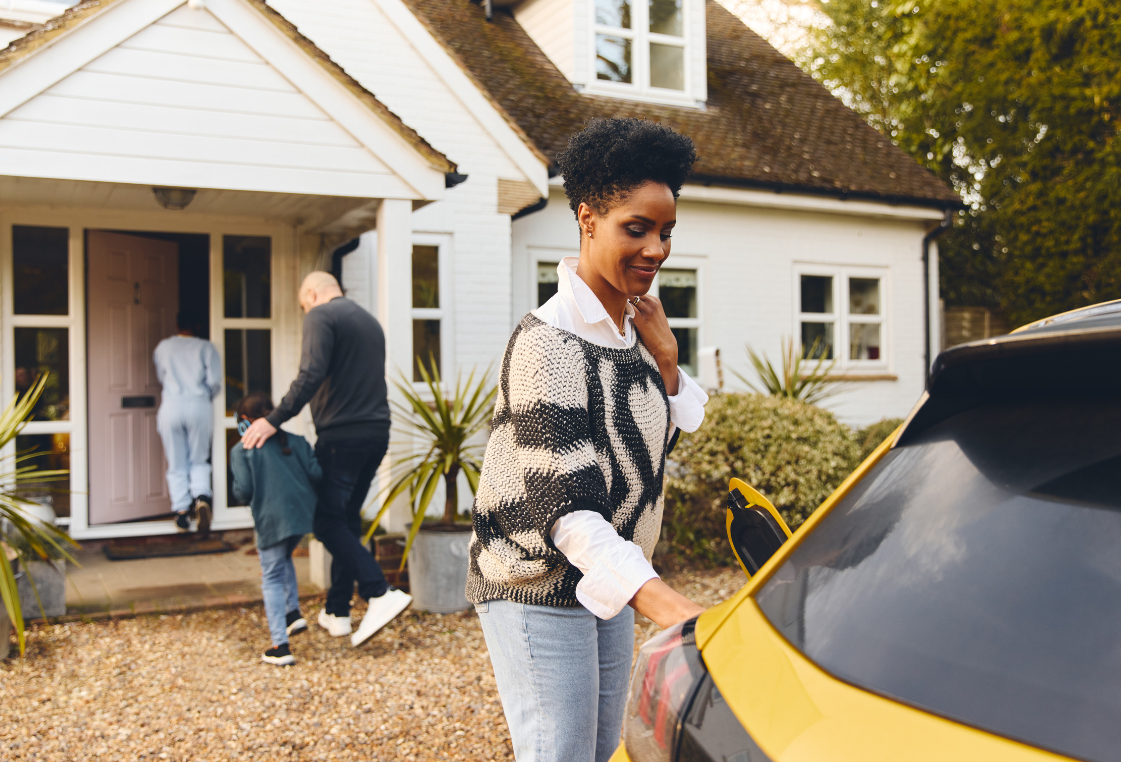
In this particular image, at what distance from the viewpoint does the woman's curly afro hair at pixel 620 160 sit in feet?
5.56

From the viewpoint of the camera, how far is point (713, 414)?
7.07 meters

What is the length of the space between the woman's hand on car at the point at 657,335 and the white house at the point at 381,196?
4153mm

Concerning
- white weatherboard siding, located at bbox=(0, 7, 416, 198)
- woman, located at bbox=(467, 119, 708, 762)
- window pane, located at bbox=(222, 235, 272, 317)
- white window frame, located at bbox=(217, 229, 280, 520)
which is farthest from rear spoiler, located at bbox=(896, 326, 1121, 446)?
window pane, located at bbox=(222, 235, 272, 317)

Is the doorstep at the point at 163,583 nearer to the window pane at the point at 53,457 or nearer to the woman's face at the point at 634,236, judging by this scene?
the window pane at the point at 53,457

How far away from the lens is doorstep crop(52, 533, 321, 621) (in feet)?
18.6

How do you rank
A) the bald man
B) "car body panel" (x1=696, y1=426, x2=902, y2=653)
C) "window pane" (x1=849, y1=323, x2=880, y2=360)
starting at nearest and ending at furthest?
"car body panel" (x1=696, y1=426, x2=902, y2=653) → the bald man → "window pane" (x1=849, y1=323, x2=880, y2=360)

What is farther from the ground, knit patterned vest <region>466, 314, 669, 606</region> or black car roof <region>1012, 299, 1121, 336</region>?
black car roof <region>1012, 299, 1121, 336</region>

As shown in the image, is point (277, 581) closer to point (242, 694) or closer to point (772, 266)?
point (242, 694)

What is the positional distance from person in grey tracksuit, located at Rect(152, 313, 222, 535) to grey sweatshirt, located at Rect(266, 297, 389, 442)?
2404mm

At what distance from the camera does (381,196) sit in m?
5.88

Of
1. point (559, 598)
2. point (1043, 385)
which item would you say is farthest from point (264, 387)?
point (1043, 385)

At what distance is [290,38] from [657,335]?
14.7 ft

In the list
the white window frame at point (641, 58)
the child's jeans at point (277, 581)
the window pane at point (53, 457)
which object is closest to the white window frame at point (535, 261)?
the white window frame at point (641, 58)

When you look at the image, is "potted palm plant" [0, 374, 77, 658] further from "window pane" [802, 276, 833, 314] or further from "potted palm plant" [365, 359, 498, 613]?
"window pane" [802, 276, 833, 314]
